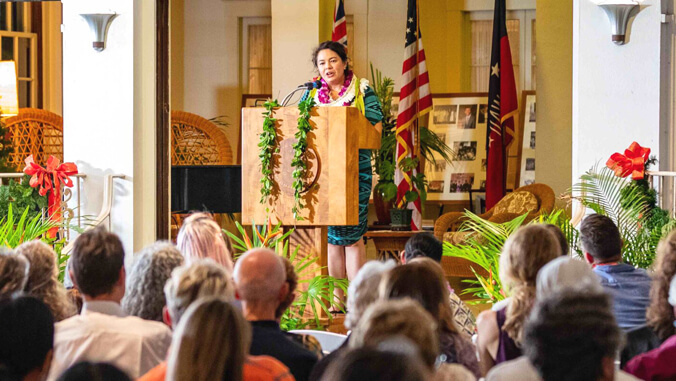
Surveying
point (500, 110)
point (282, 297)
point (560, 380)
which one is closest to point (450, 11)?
point (500, 110)

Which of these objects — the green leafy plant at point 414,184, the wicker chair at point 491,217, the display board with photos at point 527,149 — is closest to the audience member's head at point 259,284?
the wicker chair at point 491,217

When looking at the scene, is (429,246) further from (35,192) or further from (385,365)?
(35,192)

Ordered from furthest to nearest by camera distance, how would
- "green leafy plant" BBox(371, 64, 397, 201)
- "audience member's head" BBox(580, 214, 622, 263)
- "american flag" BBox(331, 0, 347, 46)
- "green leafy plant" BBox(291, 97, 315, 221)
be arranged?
"american flag" BBox(331, 0, 347, 46) → "green leafy plant" BBox(371, 64, 397, 201) → "green leafy plant" BBox(291, 97, 315, 221) → "audience member's head" BBox(580, 214, 622, 263)

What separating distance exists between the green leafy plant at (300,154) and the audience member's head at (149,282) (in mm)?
1992

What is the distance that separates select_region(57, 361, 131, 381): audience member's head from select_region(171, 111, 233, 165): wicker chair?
7065 millimetres

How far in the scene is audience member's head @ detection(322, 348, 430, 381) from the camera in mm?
1413

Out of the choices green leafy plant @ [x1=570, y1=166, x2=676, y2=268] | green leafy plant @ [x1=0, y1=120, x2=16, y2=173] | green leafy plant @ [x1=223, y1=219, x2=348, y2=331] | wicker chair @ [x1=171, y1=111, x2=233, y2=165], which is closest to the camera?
green leafy plant @ [x1=223, y1=219, x2=348, y2=331]

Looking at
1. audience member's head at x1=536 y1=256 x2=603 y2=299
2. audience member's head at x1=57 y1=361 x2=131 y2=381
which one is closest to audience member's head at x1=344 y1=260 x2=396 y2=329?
audience member's head at x1=536 y1=256 x2=603 y2=299

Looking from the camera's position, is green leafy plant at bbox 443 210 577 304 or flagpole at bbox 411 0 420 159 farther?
flagpole at bbox 411 0 420 159

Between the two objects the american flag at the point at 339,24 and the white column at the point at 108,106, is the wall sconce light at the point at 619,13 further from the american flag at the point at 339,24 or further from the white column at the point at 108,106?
the american flag at the point at 339,24

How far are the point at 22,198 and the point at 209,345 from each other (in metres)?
4.65

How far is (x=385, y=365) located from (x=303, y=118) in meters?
3.60

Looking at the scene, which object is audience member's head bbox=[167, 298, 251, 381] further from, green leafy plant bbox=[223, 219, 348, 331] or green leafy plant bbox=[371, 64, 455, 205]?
green leafy plant bbox=[371, 64, 455, 205]

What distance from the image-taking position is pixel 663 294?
2.97 meters
